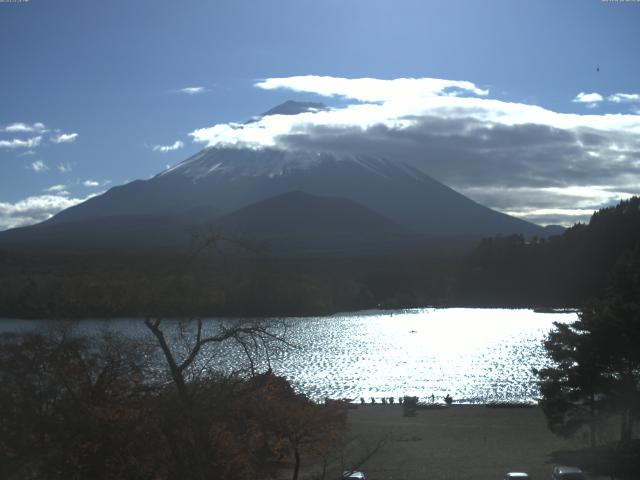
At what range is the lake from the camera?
29.5 meters

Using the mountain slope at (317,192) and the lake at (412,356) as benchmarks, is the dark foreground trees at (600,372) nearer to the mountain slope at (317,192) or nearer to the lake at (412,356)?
the lake at (412,356)

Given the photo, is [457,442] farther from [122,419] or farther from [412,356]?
[412,356]

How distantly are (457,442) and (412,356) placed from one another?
2505 cm

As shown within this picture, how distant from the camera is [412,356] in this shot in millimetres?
43000

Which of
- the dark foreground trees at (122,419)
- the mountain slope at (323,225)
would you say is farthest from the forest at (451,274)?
the dark foreground trees at (122,419)

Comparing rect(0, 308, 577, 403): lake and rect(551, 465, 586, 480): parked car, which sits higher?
rect(551, 465, 586, 480): parked car

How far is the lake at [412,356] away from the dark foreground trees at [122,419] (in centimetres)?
702

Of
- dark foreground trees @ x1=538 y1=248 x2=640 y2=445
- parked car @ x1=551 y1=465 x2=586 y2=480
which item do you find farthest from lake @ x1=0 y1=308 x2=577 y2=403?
dark foreground trees @ x1=538 y1=248 x2=640 y2=445

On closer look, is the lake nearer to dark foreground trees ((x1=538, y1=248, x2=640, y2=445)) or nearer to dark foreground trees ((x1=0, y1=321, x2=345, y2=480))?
dark foreground trees ((x1=538, y1=248, x2=640, y2=445))

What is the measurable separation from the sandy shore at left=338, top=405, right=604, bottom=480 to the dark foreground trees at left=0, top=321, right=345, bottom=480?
296 inches

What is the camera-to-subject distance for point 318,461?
14.6 metres

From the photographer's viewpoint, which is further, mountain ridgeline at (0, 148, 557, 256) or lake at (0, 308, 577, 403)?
mountain ridgeline at (0, 148, 557, 256)

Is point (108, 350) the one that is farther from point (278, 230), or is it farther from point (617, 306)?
point (278, 230)

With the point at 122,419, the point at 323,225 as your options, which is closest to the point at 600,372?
the point at 122,419
